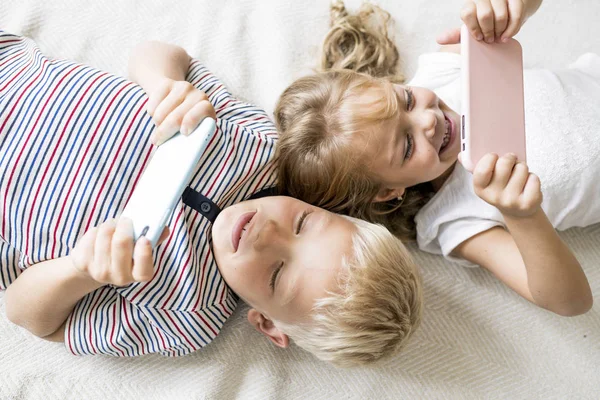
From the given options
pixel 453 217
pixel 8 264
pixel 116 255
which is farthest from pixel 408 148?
pixel 8 264

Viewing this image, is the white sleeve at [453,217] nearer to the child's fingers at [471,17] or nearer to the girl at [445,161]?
the girl at [445,161]

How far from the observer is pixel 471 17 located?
2.48 feet

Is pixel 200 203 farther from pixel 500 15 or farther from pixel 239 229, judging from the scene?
pixel 500 15

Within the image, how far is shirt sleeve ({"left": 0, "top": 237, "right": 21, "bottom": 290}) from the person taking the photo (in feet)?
2.88

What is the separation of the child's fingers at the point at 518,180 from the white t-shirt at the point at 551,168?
25 cm

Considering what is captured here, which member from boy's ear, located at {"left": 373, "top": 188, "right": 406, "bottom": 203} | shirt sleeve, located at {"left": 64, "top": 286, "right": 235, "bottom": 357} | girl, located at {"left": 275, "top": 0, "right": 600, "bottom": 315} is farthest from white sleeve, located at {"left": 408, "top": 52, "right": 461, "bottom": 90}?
shirt sleeve, located at {"left": 64, "top": 286, "right": 235, "bottom": 357}

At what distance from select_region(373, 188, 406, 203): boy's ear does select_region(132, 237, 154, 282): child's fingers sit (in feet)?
1.49

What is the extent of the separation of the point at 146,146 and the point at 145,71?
0.56 feet

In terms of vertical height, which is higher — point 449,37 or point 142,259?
point 449,37

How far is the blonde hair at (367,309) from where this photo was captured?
774mm

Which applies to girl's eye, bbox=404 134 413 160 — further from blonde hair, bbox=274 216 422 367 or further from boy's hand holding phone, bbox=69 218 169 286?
boy's hand holding phone, bbox=69 218 169 286

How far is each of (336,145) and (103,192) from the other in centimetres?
37

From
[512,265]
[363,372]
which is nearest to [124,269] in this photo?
[363,372]

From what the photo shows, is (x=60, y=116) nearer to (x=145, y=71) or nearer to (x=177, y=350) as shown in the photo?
(x=145, y=71)
